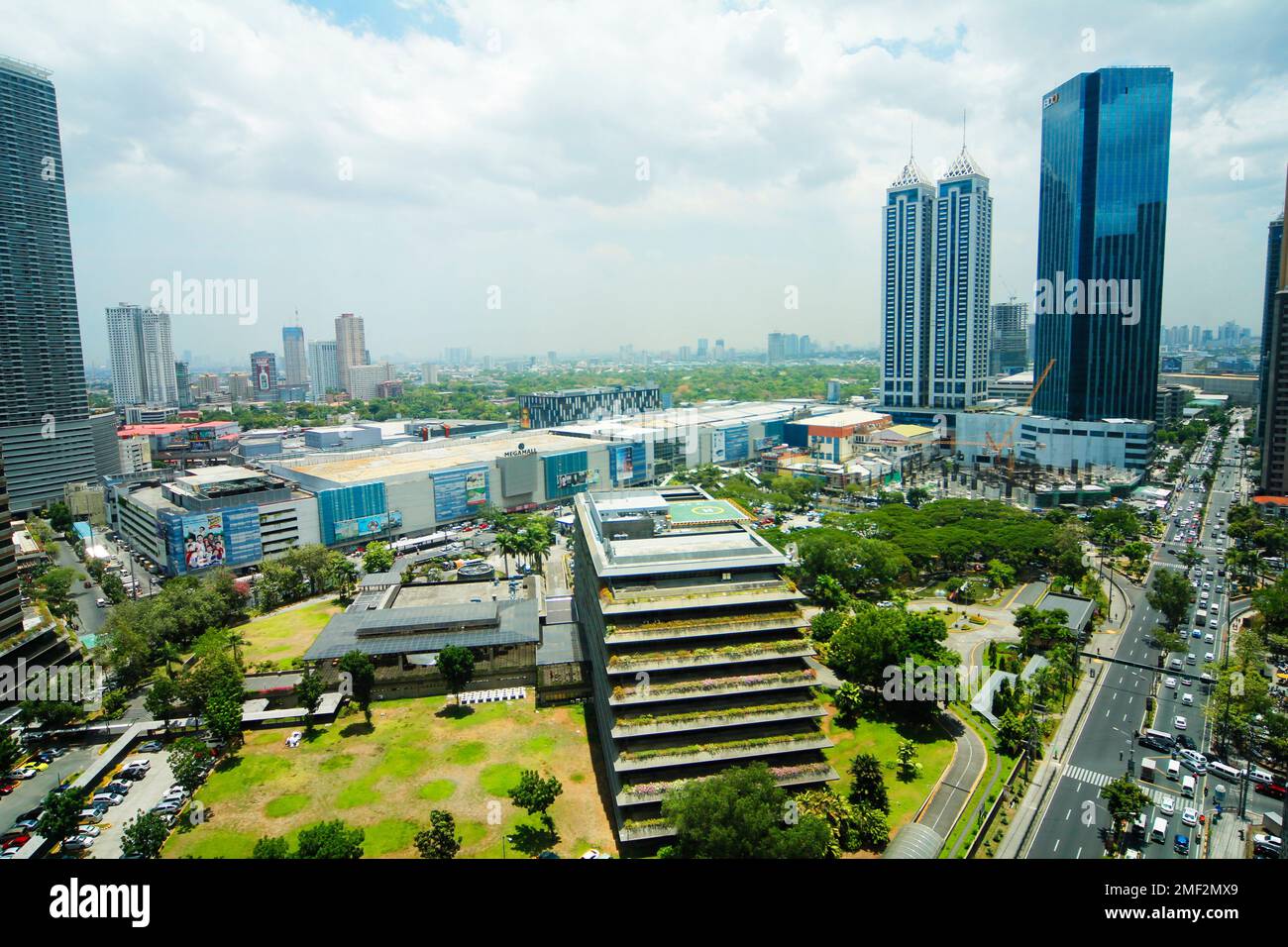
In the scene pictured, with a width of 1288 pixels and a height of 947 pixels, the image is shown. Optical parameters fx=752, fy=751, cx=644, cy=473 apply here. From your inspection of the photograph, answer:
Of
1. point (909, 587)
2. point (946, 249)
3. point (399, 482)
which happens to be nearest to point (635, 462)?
point (399, 482)

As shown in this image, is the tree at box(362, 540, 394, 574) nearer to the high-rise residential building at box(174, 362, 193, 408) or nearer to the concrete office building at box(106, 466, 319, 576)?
the concrete office building at box(106, 466, 319, 576)

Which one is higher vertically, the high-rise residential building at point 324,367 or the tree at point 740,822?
the high-rise residential building at point 324,367

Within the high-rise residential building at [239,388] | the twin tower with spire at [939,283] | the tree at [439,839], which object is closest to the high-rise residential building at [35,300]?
the tree at [439,839]

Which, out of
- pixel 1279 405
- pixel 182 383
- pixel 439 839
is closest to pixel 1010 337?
pixel 1279 405

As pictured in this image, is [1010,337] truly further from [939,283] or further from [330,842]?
[330,842]

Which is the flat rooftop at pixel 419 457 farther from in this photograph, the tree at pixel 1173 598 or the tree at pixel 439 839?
the tree at pixel 1173 598

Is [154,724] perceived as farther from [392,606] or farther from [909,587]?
[909,587]
